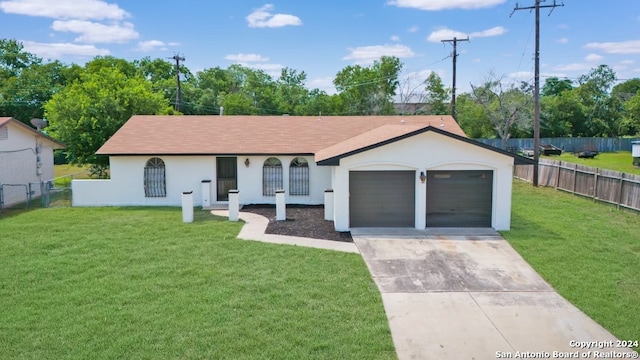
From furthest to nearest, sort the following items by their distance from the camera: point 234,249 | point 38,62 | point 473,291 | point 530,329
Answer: point 38,62
point 234,249
point 473,291
point 530,329

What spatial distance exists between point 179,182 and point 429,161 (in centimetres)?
1000

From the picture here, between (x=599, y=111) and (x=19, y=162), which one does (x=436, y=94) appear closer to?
(x=599, y=111)

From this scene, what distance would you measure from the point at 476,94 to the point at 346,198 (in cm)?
3938

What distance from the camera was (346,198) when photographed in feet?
47.9

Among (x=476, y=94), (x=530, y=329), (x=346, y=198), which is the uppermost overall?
(x=476, y=94)

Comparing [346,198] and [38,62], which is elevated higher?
[38,62]

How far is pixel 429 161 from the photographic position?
1459cm

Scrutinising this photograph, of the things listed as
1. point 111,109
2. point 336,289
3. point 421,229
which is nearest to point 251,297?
point 336,289

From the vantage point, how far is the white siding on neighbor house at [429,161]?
14555mm

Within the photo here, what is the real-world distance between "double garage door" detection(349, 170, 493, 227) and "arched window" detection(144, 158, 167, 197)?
27.3ft

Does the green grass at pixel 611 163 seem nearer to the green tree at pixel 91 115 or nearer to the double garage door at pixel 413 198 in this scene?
the double garage door at pixel 413 198

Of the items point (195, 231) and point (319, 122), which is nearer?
point (195, 231)

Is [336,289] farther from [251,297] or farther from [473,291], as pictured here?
[473,291]

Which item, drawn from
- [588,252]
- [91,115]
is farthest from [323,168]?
[91,115]
